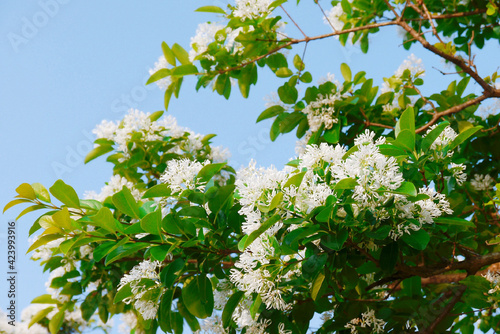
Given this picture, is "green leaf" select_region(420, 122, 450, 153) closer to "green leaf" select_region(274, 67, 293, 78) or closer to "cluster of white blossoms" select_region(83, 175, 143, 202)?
"green leaf" select_region(274, 67, 293, 78)

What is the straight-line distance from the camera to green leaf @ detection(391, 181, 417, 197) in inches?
60.9

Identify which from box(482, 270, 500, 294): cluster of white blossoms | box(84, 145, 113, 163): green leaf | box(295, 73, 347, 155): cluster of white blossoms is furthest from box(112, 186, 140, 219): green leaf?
box(84, 145, 113, 163): green leaf

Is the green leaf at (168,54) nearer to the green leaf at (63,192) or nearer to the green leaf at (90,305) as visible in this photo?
the green leaf at (90,305)

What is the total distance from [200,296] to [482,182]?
2.31 m

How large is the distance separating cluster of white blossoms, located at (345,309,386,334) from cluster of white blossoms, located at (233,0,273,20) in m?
1.96

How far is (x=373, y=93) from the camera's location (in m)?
3.25

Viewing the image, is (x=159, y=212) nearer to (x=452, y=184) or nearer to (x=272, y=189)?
(x=272, y=189)

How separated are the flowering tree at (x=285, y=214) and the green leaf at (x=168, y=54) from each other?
0.04 ft

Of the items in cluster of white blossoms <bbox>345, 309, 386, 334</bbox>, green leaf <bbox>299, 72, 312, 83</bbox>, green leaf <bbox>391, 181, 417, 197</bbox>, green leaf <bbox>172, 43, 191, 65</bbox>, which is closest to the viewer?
green leaf <bbox>391, 181, 417, 197</bbox>

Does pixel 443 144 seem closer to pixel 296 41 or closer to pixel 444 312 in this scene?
pixel 444 312

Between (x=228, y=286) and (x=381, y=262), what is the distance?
0.67 metres

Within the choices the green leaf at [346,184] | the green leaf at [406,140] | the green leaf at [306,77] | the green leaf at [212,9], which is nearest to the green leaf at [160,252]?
the green leaf at [346,184]

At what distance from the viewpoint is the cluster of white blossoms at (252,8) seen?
3191 millimetres

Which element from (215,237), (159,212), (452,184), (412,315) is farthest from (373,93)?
(159,212)
